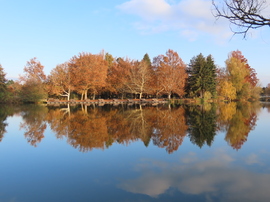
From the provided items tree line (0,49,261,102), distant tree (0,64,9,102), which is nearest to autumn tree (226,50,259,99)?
tree line (0,49,261,102)

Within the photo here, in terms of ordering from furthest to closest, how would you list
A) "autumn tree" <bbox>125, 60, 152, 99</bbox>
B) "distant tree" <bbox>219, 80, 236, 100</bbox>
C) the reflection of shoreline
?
1. "distant tree" <bbox>219, 80, 236, 100</bbox>
2. "autumn tree" <bbox>125, 60, 152, 99</bbox>
3. the reflection of shoreline

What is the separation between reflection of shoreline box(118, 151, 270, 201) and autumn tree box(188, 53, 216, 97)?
38.0 metres

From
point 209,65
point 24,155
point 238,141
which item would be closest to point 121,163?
point 24,155

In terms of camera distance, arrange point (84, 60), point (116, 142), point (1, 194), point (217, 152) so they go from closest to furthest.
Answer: point (1, 194)
point (217, 152)
point (116, 142)
point (84, 60)

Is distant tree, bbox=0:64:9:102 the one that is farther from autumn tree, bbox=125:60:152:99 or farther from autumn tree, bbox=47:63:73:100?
autumn tree, bbox=125:60:152:99

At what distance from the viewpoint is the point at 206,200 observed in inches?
167

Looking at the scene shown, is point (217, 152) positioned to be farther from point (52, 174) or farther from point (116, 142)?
point (52, 174)

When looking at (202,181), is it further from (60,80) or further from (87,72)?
(60,80)

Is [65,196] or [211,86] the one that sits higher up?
[211,86]

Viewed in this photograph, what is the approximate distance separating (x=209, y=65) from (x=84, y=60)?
24.5 metres

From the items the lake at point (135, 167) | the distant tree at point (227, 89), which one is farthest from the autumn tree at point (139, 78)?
the lake at point (135, 167)

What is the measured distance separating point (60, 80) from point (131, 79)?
1354 cm

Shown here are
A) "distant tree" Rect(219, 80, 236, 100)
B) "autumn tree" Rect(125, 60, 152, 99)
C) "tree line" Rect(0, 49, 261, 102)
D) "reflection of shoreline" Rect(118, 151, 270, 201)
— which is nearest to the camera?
"reflection of shoreline" Rect(118, 151, 270, 201)

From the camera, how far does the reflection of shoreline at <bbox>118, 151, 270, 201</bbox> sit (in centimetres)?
451
